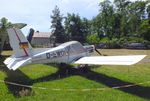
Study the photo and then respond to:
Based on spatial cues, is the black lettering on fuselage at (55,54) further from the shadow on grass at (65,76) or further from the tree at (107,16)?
the tree at (107,16)

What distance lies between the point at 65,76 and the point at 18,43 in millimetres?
3633

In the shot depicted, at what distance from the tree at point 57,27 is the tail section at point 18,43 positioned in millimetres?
68573

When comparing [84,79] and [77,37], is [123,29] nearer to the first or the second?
[77,37]

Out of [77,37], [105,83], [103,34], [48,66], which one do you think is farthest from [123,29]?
[105,83]

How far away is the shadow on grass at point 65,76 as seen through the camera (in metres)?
15.2

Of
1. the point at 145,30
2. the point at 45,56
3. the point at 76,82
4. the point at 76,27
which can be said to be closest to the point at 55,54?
the point at 45,56

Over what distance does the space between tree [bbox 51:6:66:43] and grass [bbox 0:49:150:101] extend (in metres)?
66.5

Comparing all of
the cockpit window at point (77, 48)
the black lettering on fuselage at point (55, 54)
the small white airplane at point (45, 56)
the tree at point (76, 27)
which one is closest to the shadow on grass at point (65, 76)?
the small white airplane at point (45, 56)

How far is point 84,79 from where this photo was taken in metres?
18.9

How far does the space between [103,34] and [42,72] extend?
229 ft

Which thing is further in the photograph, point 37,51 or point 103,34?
point 103,34

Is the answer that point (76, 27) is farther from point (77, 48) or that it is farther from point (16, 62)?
point (16, 62)

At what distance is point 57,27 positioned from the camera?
94188 millimetres

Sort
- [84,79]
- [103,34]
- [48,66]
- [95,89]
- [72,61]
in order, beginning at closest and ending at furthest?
[95,89] < [84,79] < [72,61] < [48,66] < [103,34]
